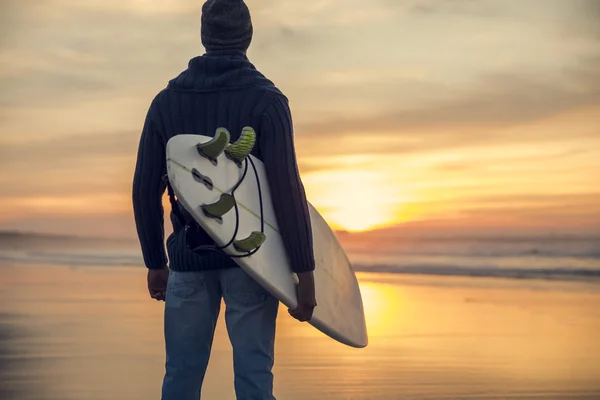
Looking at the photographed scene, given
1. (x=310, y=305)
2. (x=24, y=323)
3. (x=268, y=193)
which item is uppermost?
(x=268, y=193)

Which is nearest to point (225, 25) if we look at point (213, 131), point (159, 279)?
point (213, 131)

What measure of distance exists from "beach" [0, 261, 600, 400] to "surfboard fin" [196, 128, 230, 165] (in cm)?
205

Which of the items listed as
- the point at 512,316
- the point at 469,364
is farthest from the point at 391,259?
the point at 469,364

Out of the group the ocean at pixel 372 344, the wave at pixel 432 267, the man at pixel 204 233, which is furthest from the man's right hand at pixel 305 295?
the wave at pixel 432 267

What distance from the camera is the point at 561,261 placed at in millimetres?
13336

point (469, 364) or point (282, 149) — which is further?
point (469, 364)

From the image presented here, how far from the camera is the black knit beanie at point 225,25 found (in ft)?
9.65

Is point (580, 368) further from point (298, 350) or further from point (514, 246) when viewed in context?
point (514, 246)

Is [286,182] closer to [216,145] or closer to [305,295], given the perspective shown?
[216,145]

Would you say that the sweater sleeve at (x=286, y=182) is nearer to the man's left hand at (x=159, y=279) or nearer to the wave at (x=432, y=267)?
the man's left hand at (x=159, y=279)

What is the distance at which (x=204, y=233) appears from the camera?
2.90m

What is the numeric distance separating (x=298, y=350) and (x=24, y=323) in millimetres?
2322

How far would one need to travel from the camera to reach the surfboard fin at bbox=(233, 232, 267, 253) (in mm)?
2797

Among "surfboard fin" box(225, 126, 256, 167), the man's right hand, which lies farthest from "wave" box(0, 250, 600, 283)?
"surfboard fin" box(225, 126, 256, 167)
